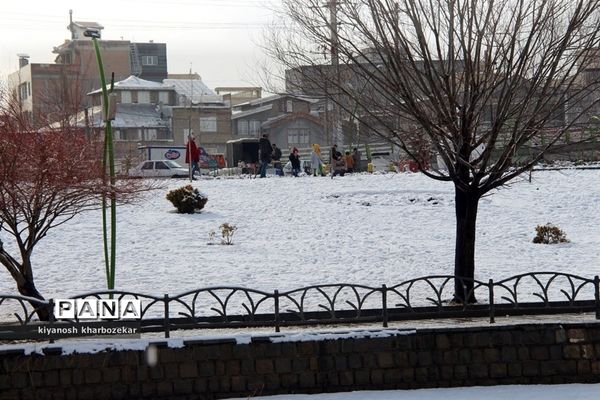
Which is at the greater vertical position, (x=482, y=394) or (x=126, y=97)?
(x=126, y=97)

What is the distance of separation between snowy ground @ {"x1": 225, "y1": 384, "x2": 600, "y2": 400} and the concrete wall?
0.11 meters

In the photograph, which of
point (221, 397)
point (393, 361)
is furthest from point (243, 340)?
point (393, 361)

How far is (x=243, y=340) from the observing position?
996cm

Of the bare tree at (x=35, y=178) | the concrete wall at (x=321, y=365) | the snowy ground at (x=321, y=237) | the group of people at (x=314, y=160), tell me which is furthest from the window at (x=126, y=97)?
the concrete wall at (x=321, y=365)

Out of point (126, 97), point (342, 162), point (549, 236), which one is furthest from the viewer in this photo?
point (126, 97)

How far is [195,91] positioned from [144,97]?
5059mm

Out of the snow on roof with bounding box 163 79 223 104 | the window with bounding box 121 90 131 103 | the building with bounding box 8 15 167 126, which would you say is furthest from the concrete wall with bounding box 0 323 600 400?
the snow on roof with bounding box 163 79 223 104

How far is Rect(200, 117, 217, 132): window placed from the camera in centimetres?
7562

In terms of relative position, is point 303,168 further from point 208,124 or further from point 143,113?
point 208,124

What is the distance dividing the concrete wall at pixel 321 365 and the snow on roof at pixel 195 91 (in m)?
65.5

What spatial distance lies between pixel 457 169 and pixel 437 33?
71.2 inches

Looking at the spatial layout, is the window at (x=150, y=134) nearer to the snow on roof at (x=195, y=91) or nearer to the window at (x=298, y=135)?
the snow on roof at (x=195, y=91)

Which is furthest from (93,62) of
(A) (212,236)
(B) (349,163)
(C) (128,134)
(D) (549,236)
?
(D) (549,236)

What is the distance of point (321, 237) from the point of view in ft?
68.7
